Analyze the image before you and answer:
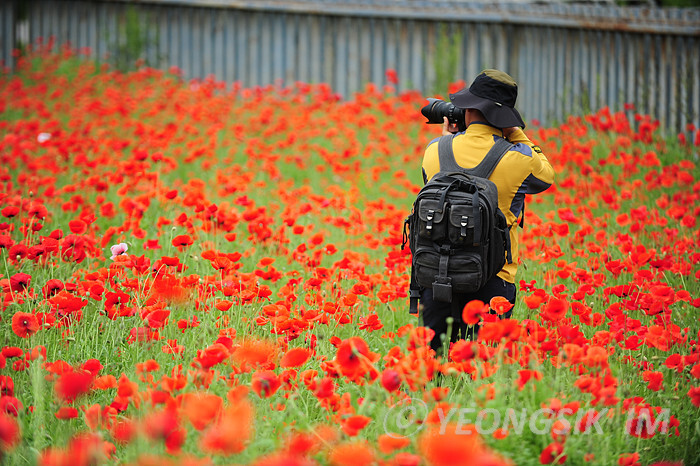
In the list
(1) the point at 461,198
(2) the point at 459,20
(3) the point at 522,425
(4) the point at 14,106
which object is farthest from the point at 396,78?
(3) the point at 522,425

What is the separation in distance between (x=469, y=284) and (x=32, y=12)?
34.7ft

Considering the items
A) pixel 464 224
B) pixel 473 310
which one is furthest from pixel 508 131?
pixel 473 310

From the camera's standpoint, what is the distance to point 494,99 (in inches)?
113

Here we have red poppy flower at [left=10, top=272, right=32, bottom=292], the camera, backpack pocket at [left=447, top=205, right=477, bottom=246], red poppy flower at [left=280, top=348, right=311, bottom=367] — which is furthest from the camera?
the camera

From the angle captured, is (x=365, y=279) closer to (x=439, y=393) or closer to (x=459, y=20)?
(x=439, y=393)

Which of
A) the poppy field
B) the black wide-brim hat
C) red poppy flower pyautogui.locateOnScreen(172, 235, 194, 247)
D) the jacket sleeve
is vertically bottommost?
the poppy field

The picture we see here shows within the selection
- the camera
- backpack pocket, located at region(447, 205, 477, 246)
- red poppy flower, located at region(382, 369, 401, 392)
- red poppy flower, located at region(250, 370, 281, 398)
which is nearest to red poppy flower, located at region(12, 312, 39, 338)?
red poppy flower, located at region(250, 370, 281, 398)

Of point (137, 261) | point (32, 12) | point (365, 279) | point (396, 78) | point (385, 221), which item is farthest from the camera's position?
point (32, 12)

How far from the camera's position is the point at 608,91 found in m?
8.40

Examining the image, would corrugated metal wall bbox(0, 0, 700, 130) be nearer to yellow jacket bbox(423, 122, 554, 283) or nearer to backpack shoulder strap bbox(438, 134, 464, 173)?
yellow jacket bbox(423, 122, 554, 283)

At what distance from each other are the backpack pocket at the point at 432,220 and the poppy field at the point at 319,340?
398mm

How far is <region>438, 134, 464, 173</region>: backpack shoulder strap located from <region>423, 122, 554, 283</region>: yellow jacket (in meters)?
0.02

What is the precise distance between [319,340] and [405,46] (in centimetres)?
736

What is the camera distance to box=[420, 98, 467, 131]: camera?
306cm
